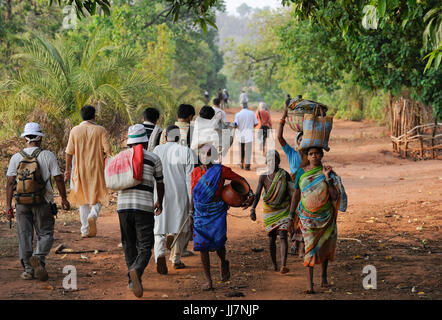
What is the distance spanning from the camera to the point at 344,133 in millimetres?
31266

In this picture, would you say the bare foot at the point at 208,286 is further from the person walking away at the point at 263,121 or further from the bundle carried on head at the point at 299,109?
the person walking away at the point at 263,121

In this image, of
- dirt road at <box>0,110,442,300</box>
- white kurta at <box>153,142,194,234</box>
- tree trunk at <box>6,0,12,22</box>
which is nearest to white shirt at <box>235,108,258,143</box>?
dirt road at <box>0,110,442,300</box>

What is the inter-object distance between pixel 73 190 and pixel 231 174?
315 centimetres

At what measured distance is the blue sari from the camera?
6426mm

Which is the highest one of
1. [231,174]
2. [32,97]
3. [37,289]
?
[32,97]

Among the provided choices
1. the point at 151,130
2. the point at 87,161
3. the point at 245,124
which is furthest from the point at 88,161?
the point at 245,124

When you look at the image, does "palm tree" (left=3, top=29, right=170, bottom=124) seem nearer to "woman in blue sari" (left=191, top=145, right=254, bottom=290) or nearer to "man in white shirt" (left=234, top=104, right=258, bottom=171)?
"man in white shirt" (left=234, top=104, right=258, bottom=171)

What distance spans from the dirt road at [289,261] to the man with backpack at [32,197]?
29cm

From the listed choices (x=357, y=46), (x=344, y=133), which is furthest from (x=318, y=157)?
(x=344, y=133)

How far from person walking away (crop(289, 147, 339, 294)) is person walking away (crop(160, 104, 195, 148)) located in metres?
2.34

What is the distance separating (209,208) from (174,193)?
0.92 m

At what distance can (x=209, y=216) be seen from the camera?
6.47 metres

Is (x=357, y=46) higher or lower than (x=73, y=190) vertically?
higher

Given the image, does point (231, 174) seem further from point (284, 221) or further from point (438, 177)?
point (438, 177)
